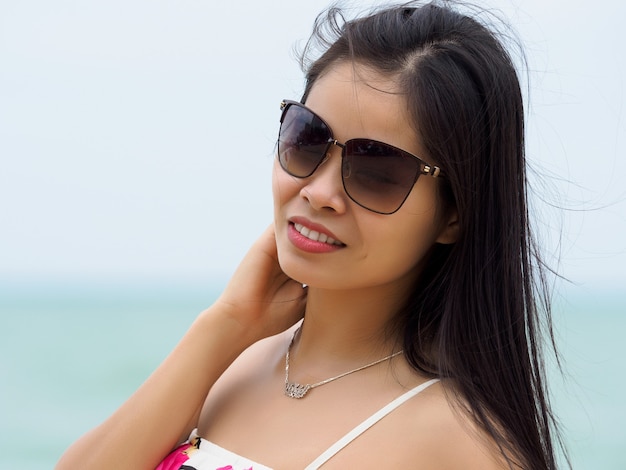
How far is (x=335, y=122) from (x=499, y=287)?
22.1 inches

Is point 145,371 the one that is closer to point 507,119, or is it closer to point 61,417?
point 61,417

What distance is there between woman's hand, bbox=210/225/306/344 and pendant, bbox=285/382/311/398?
0.86ft

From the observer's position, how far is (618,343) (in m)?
18.9

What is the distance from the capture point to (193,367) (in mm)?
2521

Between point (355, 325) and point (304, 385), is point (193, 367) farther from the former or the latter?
point (355, 325)

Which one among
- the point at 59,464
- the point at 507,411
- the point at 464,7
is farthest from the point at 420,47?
the point at 59,464

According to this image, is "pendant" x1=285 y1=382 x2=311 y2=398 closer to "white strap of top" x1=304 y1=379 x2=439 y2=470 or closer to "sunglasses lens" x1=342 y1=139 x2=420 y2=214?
"white strap of top" x1=304 y1=379 x2=439 y2=470

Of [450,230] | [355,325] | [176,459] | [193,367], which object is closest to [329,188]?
[450,230]

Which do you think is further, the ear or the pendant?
the pendant

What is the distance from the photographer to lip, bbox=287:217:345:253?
85.0 inches

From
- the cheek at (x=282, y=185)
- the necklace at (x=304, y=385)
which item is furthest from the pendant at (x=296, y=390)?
the cheek at (x=282, y=185)

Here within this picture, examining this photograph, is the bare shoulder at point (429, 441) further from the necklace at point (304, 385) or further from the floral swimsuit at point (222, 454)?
the necklace at point (304, 385)

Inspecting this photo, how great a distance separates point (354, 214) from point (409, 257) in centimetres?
20

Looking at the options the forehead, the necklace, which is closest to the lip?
the forehead
